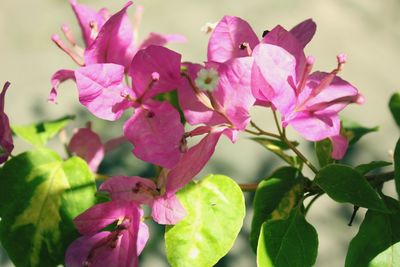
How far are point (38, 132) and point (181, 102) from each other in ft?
1.12

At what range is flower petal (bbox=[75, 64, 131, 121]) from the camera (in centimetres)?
53

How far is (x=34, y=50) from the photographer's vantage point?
171cm

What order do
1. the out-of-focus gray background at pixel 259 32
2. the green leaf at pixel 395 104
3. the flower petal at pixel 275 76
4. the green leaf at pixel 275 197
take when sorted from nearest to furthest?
the flower petal at pixel 275 76, the green leaf at pixel 275 197, the green leaf at pixel 395 104, the out-of-focus gray background at pixel 259 32

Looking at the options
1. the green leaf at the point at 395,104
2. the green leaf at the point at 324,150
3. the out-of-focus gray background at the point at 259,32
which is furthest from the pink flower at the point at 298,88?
the out-of-focus gray background at the point at 259,32

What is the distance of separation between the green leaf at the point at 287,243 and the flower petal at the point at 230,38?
19 centimetres

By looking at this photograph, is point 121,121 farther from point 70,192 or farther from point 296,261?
point 296,261

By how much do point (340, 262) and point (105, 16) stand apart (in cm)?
95

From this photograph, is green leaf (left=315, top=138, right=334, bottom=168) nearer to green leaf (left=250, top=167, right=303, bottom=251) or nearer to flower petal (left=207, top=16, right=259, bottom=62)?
green leaf (left=250, top=167, right=303, bottom=251)

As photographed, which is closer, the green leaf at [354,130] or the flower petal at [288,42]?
the flower petal at [288,42]

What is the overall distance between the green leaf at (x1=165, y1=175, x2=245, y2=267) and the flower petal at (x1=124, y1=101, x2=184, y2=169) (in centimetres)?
7

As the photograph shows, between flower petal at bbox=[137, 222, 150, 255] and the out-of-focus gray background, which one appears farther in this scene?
the out-of-focus gray background

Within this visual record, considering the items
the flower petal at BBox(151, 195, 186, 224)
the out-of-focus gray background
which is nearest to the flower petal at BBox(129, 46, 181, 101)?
the flower petal at BBox(151, 195, 186, 224)

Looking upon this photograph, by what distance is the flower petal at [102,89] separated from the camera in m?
0.53

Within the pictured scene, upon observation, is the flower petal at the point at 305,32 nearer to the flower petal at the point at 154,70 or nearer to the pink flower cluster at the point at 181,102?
the pink flower cluster at the point at 181,102
